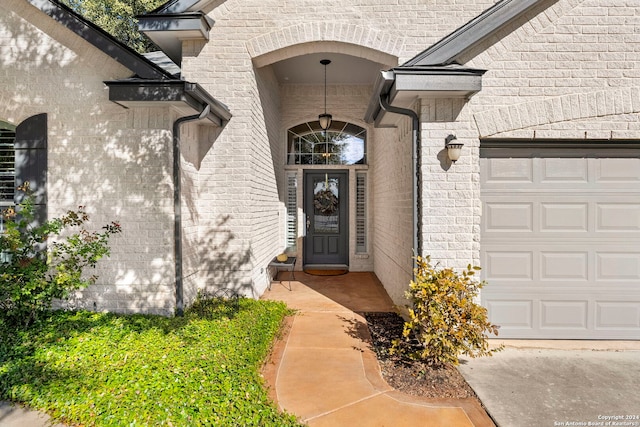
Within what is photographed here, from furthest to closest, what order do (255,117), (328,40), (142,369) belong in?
1. (255,117)
2. (328,40)
3. (142,369)

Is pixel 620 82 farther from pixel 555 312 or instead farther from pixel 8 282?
pixel 8 282

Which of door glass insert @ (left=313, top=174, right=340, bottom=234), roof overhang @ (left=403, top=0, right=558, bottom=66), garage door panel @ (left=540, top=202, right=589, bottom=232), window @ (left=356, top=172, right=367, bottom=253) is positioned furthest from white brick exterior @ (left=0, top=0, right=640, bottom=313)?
door glass insert @ (left=313, top=174, right=340, bottom=234)

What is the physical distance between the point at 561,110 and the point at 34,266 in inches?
271

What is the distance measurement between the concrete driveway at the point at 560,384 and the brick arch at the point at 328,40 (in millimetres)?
4642

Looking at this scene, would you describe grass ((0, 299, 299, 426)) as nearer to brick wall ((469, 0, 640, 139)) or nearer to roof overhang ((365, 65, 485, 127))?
roof overhang ((365, 65, 485, 127))

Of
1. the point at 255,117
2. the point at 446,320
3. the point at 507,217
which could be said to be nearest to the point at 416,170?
the point at 507,217

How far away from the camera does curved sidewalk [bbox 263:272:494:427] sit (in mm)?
2705

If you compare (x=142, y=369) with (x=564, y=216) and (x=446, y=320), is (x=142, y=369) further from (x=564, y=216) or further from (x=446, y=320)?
(x=564, y=216)

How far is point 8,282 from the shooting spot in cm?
390

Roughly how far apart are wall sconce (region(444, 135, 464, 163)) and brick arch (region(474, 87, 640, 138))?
373mm

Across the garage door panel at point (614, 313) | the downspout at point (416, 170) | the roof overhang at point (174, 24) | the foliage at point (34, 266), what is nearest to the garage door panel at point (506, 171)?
the downspout at point (416, 170)

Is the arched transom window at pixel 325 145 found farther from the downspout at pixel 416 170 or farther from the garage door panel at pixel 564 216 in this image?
the garage door panel at pixel 564 216

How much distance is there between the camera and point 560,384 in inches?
125

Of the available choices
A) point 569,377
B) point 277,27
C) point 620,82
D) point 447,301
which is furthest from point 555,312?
point 277,27
